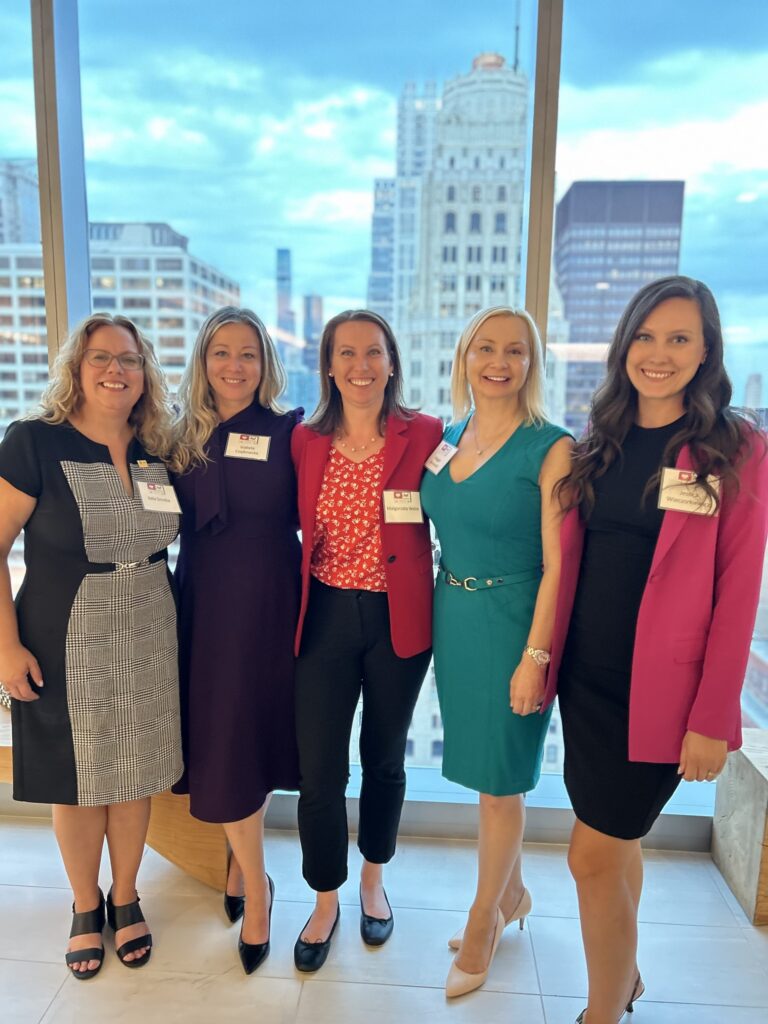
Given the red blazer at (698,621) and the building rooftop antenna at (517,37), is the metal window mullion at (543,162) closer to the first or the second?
the building rooftop antenna at (517,37)

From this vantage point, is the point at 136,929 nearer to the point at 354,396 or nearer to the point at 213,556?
the point at 213,556

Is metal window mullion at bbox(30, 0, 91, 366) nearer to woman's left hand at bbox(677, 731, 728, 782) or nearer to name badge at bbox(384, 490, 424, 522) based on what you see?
name badge at bbox(384, 490, 424, 522)

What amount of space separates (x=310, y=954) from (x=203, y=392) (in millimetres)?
1709

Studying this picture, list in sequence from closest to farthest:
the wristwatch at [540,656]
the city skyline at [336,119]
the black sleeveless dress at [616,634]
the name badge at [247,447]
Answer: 1. the black sleeveless dress at [616,634]
2. the wristwatch at [540,656]
3. the name badge at [247,447]
4. the city skyline at [336,119]

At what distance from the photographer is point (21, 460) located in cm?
168

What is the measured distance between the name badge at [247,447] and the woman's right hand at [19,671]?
77 cm

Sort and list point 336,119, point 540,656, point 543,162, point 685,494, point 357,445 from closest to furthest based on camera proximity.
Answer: point 685,494, point 540,656, point 357,445, point 543,162, point 336,119

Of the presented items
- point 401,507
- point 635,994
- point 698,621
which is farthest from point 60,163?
point 635,994

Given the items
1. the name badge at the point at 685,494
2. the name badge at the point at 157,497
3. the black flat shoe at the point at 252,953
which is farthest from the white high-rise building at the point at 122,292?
the black flat shoe at the point at 252,953

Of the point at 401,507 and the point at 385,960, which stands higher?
the point at 401,507

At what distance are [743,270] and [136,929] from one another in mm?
3101

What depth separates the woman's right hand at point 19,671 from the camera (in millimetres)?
1711

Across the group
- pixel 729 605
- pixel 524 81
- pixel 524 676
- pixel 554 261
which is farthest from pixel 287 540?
pixel 524 81

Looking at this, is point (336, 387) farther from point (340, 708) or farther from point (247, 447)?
point (340, 708)
